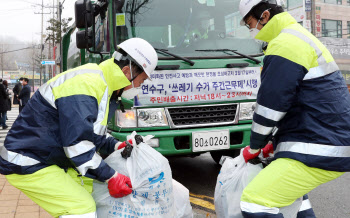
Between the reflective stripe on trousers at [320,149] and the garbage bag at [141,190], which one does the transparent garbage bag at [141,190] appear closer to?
the garbage bag at [141,190]

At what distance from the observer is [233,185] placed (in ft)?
8.62

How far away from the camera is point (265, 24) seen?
248 centimetres

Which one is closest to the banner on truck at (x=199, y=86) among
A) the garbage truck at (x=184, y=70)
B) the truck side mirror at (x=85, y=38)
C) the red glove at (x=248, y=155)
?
the garbage truck at (x=184, y=70)

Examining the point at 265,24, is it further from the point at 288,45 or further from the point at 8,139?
the point at 8,139

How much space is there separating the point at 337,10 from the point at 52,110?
33498 mm

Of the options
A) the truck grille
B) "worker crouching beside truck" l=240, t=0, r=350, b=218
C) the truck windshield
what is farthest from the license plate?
"worker crouching beside truck" l=240, t=0, r=350, b=218

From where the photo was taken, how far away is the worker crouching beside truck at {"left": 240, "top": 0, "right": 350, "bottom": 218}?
215 cm

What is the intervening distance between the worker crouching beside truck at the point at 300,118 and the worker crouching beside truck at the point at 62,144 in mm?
898

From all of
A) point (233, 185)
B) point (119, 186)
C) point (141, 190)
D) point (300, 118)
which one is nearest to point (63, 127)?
point (119, 186)

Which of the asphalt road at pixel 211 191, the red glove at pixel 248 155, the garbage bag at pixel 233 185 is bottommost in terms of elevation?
the asphalt road at pixel 211 191

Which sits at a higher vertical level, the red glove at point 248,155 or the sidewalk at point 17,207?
the red glove at point 248,155

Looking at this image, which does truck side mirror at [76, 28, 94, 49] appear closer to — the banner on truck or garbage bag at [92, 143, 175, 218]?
the banner on truck

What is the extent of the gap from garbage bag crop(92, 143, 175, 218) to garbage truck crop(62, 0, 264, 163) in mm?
1726

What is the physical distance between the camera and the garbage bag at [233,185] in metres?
2.58
